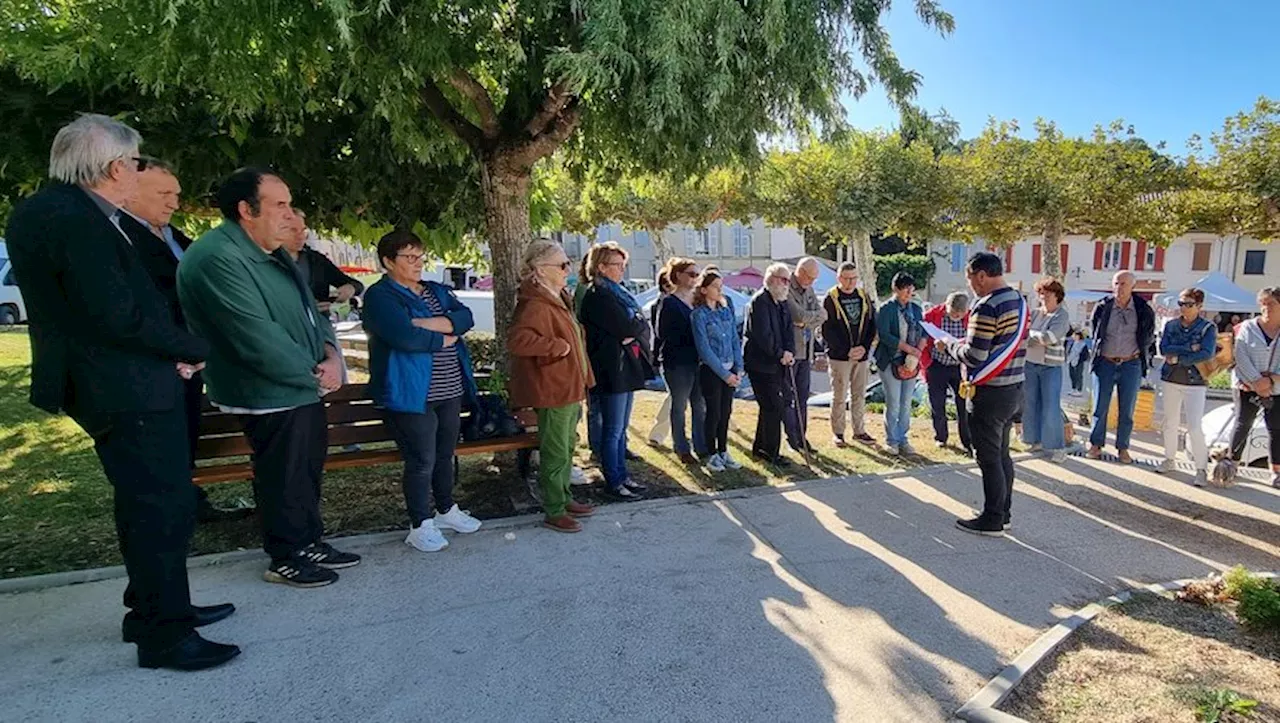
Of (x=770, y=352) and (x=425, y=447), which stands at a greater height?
(x=770, y=352)

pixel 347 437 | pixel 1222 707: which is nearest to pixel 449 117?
pixel 347 437

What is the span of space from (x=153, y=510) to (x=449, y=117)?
3307mm

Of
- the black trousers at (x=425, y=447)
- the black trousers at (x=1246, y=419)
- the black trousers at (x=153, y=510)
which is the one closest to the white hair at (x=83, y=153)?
the black trousers at (x=153, y=510)

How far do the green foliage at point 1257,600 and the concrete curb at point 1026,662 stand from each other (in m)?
0.34

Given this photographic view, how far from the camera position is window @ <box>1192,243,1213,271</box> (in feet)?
102

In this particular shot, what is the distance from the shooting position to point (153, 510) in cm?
272

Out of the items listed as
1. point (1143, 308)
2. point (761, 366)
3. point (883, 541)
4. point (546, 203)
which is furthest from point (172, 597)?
point (1143, 308)

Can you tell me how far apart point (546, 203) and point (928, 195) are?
1434cm

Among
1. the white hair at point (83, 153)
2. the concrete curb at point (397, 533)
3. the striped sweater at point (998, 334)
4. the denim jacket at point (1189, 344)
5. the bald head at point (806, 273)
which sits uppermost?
the white hair at point (83, 153)

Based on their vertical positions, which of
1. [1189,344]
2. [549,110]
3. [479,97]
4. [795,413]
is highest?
[479,97]

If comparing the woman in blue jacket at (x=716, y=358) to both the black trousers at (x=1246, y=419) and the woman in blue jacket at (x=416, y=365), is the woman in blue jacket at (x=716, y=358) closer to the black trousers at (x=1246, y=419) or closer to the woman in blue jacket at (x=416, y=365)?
the woman in blue jacket at (x=416, y=365)

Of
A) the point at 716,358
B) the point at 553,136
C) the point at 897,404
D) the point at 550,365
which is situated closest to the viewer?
the point at 550,365

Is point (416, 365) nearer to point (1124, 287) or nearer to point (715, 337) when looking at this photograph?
point (715, 337)

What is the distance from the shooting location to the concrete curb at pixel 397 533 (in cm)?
359
